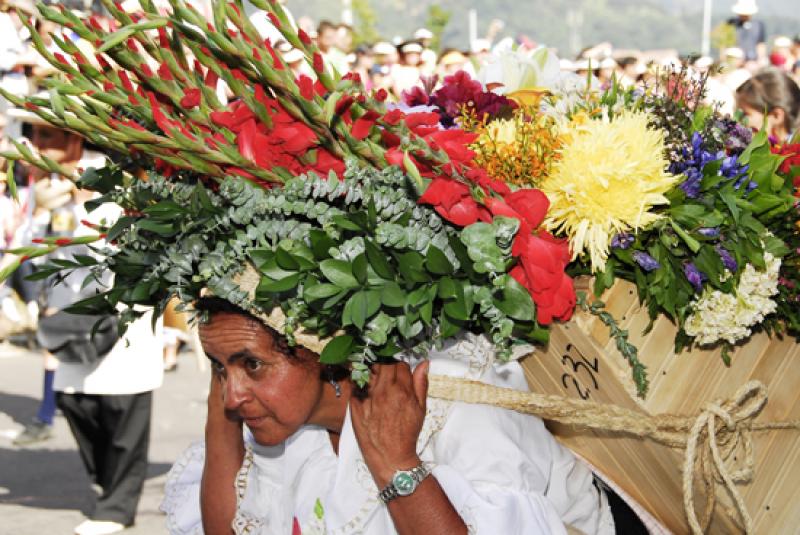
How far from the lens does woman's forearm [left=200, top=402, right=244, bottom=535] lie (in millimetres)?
3023

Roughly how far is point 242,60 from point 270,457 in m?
1.23

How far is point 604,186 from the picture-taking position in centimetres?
237

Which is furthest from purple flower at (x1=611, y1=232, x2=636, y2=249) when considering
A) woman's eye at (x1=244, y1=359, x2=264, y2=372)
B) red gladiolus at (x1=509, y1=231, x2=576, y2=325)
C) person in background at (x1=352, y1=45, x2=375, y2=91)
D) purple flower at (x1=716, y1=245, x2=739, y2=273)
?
person in background at (x1=352, y1=45, x2=375, y2=91)

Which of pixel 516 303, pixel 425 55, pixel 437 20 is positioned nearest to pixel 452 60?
pixel 425 55

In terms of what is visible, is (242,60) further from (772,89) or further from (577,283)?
(772,89)

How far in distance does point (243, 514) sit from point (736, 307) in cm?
142

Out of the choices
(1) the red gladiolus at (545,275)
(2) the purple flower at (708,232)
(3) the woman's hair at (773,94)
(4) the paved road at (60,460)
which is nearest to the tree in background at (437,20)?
(4) the paved road at (60,460)

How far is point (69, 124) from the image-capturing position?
2.29 m

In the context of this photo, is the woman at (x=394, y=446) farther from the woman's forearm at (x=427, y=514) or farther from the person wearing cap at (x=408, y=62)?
the person wearing cap at (x=408, y=62)

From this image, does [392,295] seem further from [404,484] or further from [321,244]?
[404,484]

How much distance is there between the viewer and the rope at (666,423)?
2.48m

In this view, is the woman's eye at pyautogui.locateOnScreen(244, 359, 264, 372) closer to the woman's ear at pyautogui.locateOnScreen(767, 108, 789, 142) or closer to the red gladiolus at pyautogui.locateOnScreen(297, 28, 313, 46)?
the red gladiolus at pyautogui.locateOnScreen(297, 28, 313, 46)

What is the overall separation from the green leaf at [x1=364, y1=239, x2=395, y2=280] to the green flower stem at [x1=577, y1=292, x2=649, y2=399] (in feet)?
1.67

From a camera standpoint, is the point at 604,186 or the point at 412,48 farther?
the point at 412,48
